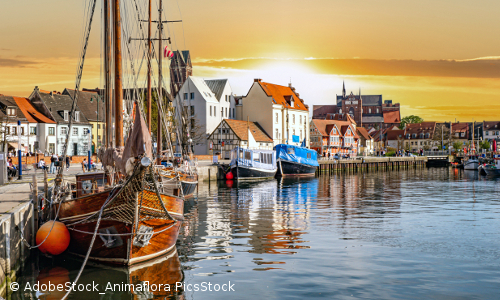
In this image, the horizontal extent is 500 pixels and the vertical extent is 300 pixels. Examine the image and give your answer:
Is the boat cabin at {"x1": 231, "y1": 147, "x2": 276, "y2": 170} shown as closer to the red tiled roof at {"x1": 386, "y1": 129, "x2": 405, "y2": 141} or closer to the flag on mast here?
the flag on mast

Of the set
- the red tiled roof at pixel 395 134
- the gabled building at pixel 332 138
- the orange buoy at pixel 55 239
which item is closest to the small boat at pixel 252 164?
Answer: the orange buoy at pixel 55 239

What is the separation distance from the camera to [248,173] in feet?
192

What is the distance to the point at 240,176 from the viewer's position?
5753 cm

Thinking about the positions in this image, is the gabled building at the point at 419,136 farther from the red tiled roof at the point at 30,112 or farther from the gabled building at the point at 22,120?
the gabled building at the point at 22,120

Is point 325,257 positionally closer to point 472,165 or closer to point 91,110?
point 91,110

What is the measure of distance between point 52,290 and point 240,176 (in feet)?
143

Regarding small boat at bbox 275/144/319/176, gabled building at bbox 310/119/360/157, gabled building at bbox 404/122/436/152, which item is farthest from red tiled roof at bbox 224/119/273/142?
gabled building at bbox 404/122/436/152

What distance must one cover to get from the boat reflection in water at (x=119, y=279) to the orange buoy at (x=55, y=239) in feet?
1.33

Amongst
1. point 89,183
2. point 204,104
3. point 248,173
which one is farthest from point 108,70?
point 204,104

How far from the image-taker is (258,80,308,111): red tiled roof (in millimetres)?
95062

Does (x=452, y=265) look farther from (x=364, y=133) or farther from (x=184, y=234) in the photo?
(x=364, y=133)

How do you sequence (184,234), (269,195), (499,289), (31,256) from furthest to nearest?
(269,195) → (184,234) → (31,256) → (499,289)

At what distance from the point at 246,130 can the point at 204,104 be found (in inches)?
330

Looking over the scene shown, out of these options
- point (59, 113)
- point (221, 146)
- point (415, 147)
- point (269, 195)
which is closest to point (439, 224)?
point (269, 195)
